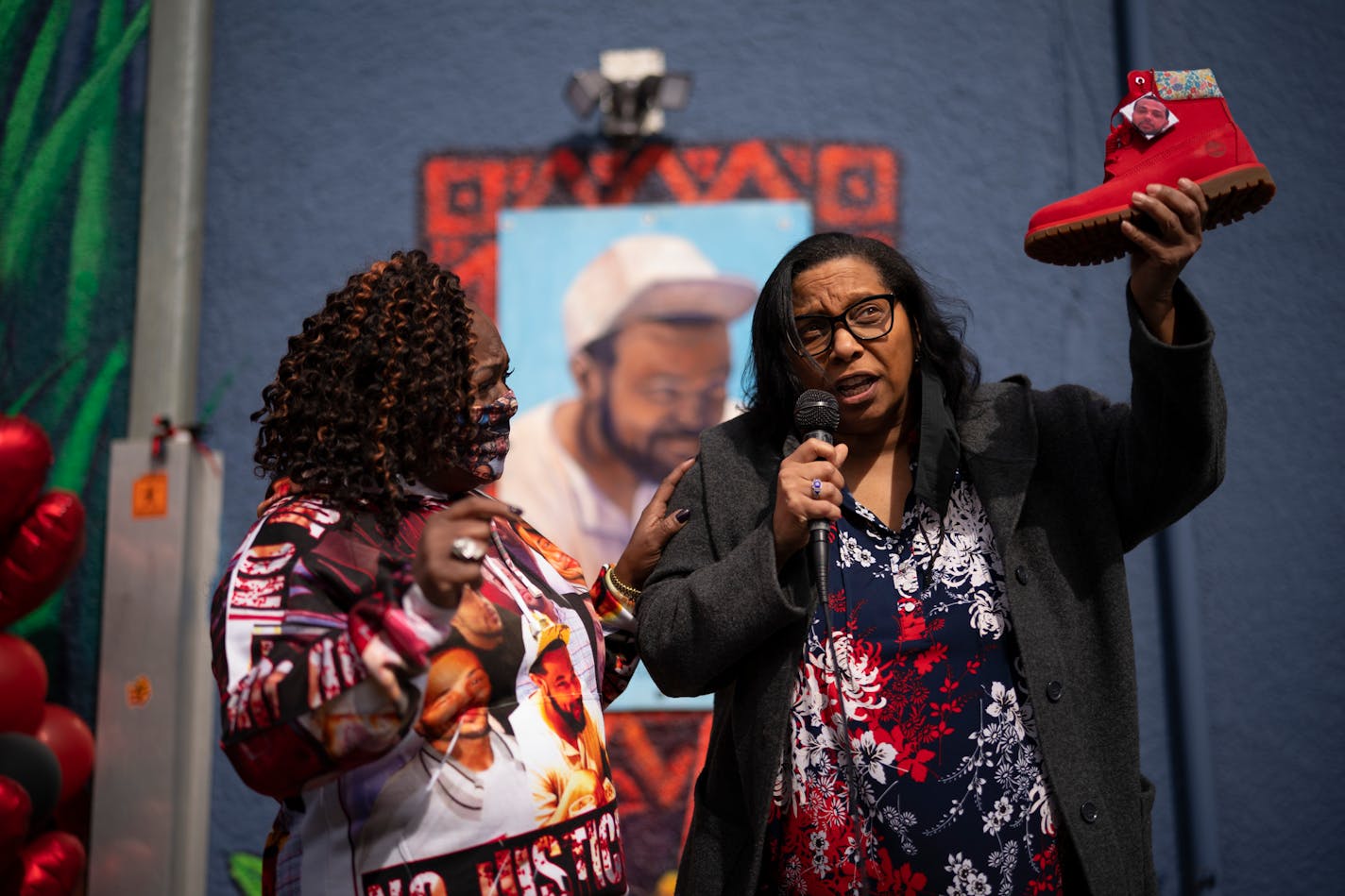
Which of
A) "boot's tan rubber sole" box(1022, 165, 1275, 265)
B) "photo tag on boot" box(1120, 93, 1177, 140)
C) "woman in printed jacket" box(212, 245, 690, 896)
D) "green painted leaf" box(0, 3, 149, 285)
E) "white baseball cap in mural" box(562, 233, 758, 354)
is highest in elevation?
"green painted leaf" box(0, 3, 149, 285)

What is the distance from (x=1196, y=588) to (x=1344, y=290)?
1156mm

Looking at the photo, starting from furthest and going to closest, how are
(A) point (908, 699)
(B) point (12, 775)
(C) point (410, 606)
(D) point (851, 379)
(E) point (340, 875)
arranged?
(B) point (12, 775) → (D) point (851, 379) → (A) point (908, 699) → (E) point (340, 875) → (C) point (410, 606)

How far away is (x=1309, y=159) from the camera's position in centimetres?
378

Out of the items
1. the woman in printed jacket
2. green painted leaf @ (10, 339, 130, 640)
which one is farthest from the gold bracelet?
green painted leaf @ (10, 339, 130, 640)

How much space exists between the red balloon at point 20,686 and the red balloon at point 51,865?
31 cm

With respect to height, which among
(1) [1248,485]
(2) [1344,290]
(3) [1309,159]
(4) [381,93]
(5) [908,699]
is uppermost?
(4) [381,93]

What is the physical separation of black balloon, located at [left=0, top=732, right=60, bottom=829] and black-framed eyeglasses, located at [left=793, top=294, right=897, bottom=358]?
7.61ft

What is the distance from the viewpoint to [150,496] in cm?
358

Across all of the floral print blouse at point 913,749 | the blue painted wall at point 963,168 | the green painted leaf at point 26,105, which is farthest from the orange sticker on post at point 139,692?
the floral print blouse at point 913,749

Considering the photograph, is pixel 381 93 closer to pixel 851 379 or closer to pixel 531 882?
pixel 851 379

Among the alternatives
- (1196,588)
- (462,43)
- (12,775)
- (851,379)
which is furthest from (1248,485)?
(12,775)

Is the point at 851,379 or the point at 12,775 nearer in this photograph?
the point at 851,379

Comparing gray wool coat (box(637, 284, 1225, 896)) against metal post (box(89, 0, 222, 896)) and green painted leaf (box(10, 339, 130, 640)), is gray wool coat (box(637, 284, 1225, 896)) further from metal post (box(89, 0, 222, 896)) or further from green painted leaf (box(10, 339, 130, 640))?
green painted leaf (box(10, 339, 130, 640))

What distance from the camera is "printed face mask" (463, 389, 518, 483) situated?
5.36 feet
